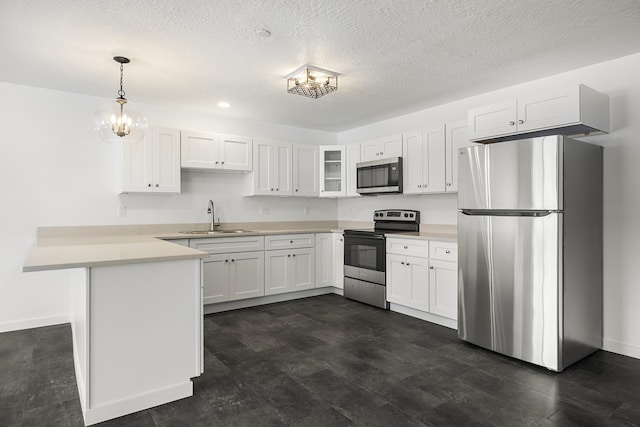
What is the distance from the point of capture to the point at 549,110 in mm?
2971

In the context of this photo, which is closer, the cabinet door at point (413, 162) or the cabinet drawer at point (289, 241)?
the cabinet door at point (413, 162)

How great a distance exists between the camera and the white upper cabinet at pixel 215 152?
14.1 feet

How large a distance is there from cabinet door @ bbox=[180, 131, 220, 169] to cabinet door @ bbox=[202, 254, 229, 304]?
1.08 m

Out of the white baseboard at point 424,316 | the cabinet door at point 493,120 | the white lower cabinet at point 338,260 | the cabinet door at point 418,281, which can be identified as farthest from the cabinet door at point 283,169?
the cabinet door at point 493,120

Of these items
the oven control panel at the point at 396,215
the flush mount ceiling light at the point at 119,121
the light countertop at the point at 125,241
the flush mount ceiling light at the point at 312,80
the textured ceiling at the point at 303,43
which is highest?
the textured ceiling at the point at 303,43

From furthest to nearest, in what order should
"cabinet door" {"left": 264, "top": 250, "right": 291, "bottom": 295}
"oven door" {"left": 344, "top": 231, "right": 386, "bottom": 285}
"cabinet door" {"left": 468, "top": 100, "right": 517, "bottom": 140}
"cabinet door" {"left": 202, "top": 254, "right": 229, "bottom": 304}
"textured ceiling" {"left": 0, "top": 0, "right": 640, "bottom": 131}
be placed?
"cabinet door" {"left": 264, "top": 250, "right": 291, "bottom": 295}, "oven door" {"left": 344, "top": 231, "right": 386, "bottom": 285}, "cabinet door" {"left": 202, "top": 254, "right": 229, "bottom": 304}, "cabinet door" {"left": 468, "top": 100, "right": 517, "bottom": 140}, "textured ceiling" {"left": 0, "top": 0, "right": 640, "bottom": 131}

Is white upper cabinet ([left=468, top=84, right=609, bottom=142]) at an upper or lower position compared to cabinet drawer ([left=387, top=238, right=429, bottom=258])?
upper

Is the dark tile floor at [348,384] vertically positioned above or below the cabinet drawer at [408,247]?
below

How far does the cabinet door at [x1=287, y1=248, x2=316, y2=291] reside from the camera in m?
4.81

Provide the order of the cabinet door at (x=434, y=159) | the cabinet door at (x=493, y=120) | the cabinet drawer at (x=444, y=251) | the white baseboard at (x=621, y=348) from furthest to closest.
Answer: the cabinet door at (x=434, y=159) → the cabinet drawer at (x=444, y=251) → the cabinet door at (x=493, y=120) → the white baseboard at (x=621, y=348)

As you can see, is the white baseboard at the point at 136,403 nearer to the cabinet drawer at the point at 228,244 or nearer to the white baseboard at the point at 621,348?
the cabinet drawer at the point at 228,244

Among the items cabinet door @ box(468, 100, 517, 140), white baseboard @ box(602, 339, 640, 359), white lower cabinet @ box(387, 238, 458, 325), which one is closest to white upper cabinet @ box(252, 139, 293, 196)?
white lower cabinet @ box(387, 238, 458, 325)

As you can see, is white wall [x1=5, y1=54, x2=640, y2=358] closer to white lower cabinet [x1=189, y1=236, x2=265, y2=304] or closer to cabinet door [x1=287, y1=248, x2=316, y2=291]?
white lower cabinet [x1=189, y1=236, x2=265, y2=304]

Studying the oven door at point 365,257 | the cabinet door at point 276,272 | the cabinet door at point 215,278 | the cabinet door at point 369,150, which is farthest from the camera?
the cabinet door at point 369,150
